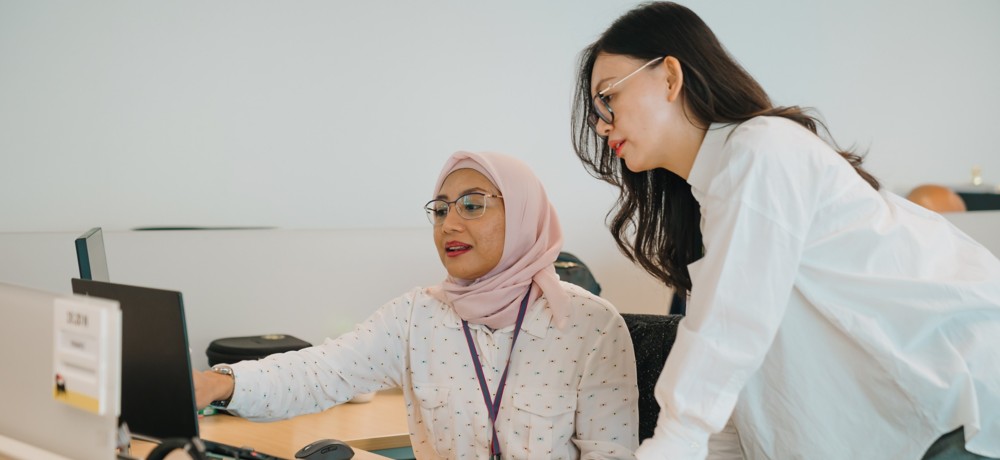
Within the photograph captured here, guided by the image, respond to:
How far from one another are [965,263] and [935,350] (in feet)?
0.54

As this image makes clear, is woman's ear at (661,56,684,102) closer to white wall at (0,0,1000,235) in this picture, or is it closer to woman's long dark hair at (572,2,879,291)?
woman's long dark hair at (572,2,879,291)

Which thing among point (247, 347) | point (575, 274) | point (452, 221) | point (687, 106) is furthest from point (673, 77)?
point (575, 274)

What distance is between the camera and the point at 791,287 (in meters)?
1.34

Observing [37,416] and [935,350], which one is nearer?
[37,416]

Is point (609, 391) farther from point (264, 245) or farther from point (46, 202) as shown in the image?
point (46, 202)

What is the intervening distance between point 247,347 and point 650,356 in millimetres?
1422

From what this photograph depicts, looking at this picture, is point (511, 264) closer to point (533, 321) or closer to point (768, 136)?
point (533, 321)

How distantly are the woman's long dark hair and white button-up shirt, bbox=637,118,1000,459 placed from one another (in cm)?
6

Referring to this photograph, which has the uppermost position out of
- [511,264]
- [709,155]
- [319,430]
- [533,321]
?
[709,155]

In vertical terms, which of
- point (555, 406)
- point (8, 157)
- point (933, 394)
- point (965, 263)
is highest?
point (8, 157)

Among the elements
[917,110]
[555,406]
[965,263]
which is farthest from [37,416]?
[917,110]

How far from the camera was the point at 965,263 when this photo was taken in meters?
1.51

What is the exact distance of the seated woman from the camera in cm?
204

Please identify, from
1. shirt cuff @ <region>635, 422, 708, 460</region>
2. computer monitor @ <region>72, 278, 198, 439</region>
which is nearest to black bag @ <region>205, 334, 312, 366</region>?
computer monitor @ <region>72, 278, 198, 439</region>
